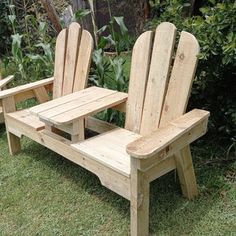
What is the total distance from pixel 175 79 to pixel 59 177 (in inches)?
44.5

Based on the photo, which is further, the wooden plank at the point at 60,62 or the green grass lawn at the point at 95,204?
the wooden plank at the point at 60,62

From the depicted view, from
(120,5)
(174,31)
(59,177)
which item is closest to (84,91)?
(59,177)

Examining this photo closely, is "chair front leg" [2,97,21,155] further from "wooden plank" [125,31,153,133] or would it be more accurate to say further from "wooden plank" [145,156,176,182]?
"wooden plank" [145,156,176,182]

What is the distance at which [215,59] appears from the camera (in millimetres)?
2199

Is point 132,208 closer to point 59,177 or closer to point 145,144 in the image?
point 145,144

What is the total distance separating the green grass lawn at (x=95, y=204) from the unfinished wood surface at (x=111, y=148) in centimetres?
37

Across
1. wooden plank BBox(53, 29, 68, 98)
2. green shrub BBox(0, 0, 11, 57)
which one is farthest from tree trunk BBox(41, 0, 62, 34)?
green shrub BBox(0, 0, 11, 57)

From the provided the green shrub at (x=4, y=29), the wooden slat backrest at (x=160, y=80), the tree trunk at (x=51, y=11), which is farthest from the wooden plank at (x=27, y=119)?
the green shrub at (x=4, y=29)

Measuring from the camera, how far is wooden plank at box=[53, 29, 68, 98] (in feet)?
9.52

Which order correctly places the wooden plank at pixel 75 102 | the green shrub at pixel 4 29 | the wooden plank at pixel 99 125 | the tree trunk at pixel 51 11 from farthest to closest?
the green shrub at pixel 4 29, the tree trunk at pixel 51 11, the wooden plank at pixel 99 125, the wooden plank at pixel 75 102

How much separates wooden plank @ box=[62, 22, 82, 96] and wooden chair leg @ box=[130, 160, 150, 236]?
52.9 inches

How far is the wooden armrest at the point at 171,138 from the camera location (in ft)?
5.22

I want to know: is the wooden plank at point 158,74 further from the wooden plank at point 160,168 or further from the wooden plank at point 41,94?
the wooden plank at point 41,94

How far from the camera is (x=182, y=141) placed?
1859mm
